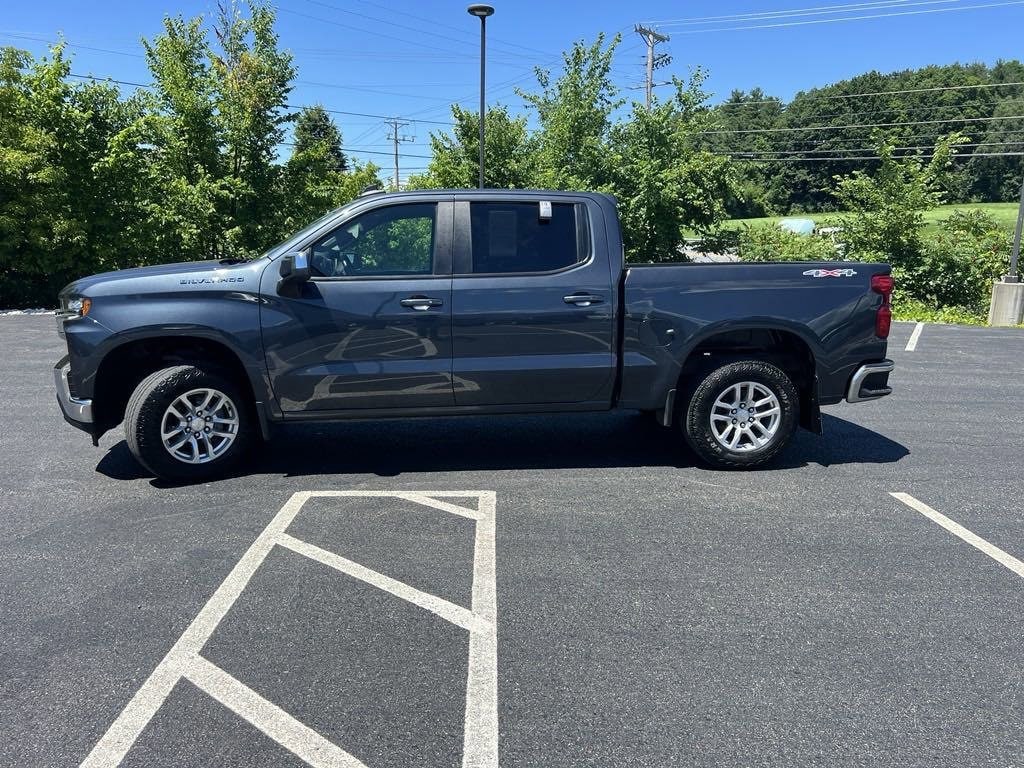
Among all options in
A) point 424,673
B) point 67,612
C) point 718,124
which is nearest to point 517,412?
point 424,673

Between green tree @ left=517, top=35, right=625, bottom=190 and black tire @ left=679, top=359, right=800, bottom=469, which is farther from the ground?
green tree @ left=517, top=35, right=625, bottom=190

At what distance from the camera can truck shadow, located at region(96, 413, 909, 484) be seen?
5695mm

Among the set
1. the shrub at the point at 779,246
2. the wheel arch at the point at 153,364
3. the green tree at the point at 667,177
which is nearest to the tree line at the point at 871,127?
the shrub at the point at 779,246

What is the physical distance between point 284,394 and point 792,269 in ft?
12.0

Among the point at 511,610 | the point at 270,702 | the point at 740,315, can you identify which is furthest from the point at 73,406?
the point at 740,315

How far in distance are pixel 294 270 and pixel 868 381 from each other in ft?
13.5

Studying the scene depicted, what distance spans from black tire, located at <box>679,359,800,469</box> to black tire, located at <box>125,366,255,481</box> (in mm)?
3165

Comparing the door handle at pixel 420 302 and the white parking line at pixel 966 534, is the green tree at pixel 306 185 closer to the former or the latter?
the door handle at pixel 420 302

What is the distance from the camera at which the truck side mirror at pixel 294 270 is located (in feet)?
16.1

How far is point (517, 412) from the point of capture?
5.40 m

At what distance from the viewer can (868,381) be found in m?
5.57

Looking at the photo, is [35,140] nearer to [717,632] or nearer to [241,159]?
[241,159]

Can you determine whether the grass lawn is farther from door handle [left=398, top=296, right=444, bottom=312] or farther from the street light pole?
door handle [left=398, top=296, right=444, bottom=312]

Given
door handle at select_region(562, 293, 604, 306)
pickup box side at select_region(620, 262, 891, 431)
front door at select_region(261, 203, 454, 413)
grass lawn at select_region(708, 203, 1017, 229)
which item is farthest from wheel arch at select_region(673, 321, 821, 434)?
grass lawn at select_region(708, 203, 1017, 229)
